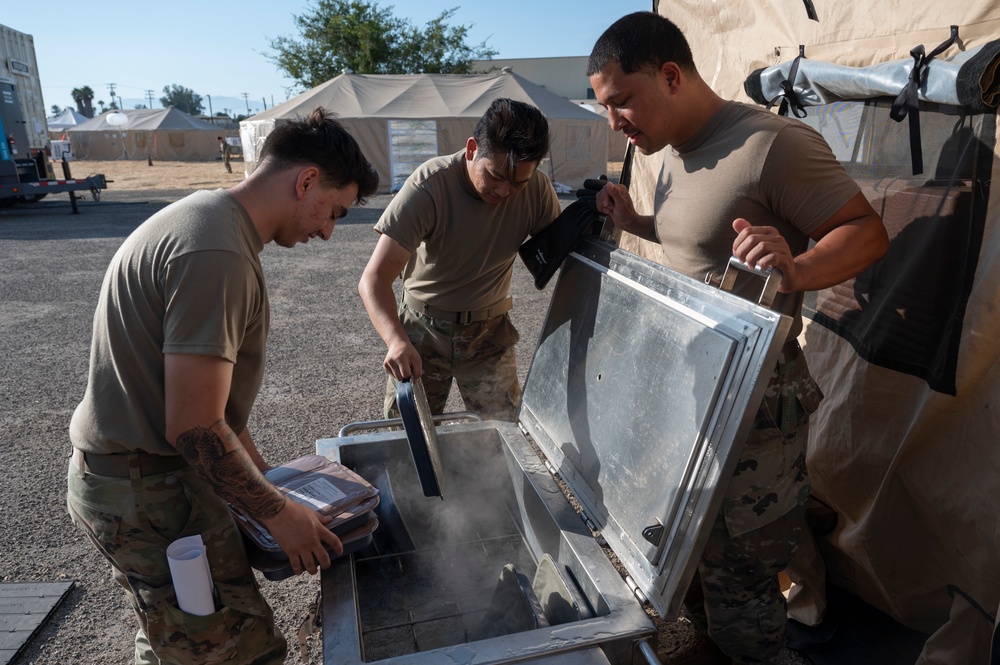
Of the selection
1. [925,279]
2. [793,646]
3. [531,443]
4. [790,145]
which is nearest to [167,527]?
[531,443]

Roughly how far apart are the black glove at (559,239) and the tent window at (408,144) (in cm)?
1632

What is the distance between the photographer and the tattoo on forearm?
4.72ft

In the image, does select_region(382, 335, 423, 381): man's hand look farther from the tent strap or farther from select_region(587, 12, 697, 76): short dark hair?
the tent strap

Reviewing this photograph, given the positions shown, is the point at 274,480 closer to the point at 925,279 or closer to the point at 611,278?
the point at 611,278

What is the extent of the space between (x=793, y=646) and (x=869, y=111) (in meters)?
2.00

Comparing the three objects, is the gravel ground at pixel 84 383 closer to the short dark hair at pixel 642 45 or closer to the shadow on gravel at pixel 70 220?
the shadow on gravel at pixel 70 220

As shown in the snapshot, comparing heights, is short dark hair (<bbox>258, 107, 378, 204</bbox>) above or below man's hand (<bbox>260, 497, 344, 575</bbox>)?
Answer: above

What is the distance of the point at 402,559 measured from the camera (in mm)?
2070

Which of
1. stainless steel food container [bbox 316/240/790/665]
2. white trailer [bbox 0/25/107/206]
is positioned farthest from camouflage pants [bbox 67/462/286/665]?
white trailer [bbox 0/25/107/206]

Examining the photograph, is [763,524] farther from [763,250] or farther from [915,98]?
[915,98]

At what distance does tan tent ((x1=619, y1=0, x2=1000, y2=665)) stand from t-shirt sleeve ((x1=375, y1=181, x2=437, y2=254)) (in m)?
1.56

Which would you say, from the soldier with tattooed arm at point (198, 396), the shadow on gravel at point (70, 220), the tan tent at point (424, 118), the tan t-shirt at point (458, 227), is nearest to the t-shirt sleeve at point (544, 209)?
the tan t-shirt at point (458, 227)

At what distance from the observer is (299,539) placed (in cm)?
153

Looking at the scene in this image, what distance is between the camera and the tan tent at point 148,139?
33938 mm
